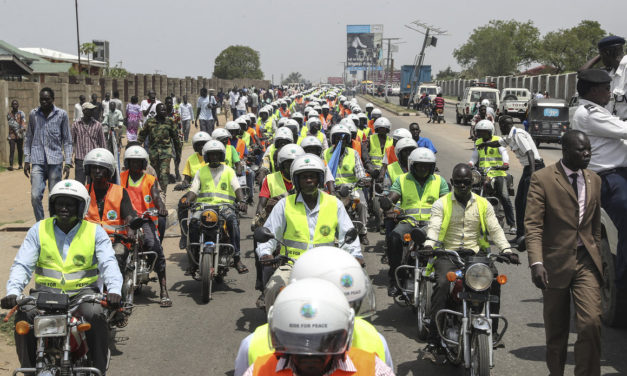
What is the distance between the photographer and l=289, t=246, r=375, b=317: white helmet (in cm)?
375

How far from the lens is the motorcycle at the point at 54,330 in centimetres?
470

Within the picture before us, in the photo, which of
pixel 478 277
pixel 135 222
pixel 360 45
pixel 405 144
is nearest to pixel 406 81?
pixel 360 45

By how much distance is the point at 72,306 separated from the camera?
5023 millimetres

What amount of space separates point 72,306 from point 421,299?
3035 millimetres

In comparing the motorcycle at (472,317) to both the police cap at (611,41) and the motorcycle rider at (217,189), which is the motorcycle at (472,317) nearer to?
the police cap at (611,41)

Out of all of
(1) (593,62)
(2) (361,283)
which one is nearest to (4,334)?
(2) (361,283)

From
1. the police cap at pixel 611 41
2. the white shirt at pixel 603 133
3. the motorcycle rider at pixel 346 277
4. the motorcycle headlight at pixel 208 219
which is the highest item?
the police cap at pixel 611 41

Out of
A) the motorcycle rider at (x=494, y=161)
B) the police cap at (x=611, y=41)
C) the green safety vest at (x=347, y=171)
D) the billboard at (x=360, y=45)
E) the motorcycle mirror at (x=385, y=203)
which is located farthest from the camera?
the billboard at (x=360, y=45)

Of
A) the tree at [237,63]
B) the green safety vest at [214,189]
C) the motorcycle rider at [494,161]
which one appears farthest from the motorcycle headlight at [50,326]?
the tree at [237,63]

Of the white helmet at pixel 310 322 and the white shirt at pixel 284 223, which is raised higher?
the white helmet at pixel 310 322

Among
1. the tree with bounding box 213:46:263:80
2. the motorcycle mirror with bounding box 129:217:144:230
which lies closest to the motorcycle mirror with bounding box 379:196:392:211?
the motorcycle mirror with bounding box 129:217:144:230

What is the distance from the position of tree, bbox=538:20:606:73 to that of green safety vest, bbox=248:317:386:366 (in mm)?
95746

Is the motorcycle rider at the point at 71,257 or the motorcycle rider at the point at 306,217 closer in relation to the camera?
the motorcycle rider at the point at 71,257

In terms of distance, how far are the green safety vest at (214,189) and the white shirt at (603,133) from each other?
14.8 feet
